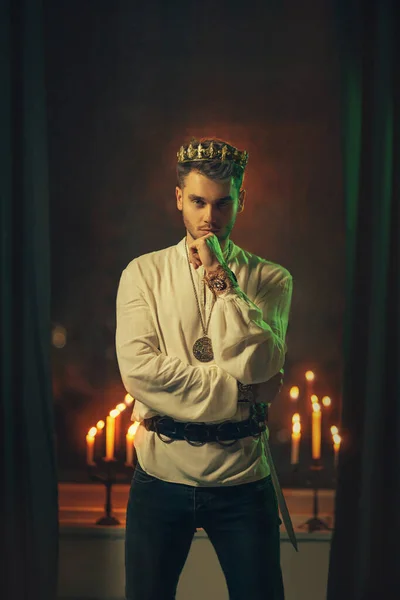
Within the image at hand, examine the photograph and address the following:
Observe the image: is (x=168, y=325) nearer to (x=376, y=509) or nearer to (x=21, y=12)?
(x=376, y=509)

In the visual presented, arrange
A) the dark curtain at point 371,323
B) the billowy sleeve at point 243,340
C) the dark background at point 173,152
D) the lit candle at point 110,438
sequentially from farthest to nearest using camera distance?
the dark background at point 173,152
the lit candle at point 110,438
the dark curtain at point 371,323
the billowy sleeve at point 243,340

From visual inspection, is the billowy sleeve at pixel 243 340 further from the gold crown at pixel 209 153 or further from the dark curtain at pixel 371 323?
the dark curtain at pixel 371 323

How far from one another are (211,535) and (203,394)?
0.31m

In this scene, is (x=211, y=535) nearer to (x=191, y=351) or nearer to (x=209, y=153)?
(x=191, y=351)

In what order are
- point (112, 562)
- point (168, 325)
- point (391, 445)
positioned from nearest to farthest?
point (168, 325) < point (391, 445) < point (112, 562)

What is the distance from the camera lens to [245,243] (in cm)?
302

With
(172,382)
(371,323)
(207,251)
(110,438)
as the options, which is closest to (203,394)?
(172,382)

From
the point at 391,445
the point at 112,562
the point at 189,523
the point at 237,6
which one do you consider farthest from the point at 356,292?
the point at 237,6

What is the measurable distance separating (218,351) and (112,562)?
115 centimetres

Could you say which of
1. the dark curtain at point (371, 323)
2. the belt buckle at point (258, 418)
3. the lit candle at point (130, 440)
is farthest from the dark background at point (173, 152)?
the belt buckle at point (258, 418)

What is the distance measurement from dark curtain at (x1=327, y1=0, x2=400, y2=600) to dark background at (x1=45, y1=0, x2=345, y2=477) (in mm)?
759

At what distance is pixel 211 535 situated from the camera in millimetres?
1563

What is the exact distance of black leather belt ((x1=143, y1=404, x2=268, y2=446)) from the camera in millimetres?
1550

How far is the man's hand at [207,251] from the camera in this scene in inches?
60.1
